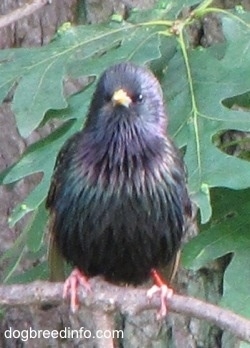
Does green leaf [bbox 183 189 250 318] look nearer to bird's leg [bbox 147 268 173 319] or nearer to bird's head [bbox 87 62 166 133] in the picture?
bird's leg [bbox 147 268 173 319]

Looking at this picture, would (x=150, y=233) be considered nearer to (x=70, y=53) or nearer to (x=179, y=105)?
(x=179, y=105)

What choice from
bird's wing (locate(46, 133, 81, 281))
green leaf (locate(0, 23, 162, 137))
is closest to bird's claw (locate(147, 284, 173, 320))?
bird's wing (locate(46, 133, 81, 281))

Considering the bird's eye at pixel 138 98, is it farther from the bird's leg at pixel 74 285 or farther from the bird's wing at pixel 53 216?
the bird's leg at pixel 74 285

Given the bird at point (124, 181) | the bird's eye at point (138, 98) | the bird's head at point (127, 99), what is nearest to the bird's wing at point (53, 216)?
the bird at point (124, 181)

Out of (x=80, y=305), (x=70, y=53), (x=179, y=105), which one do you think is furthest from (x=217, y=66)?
(x=80, y=305)

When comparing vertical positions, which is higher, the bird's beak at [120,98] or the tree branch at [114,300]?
the bird's beak at [120,98]

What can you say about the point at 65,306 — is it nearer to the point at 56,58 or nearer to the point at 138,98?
the point at 56,58
